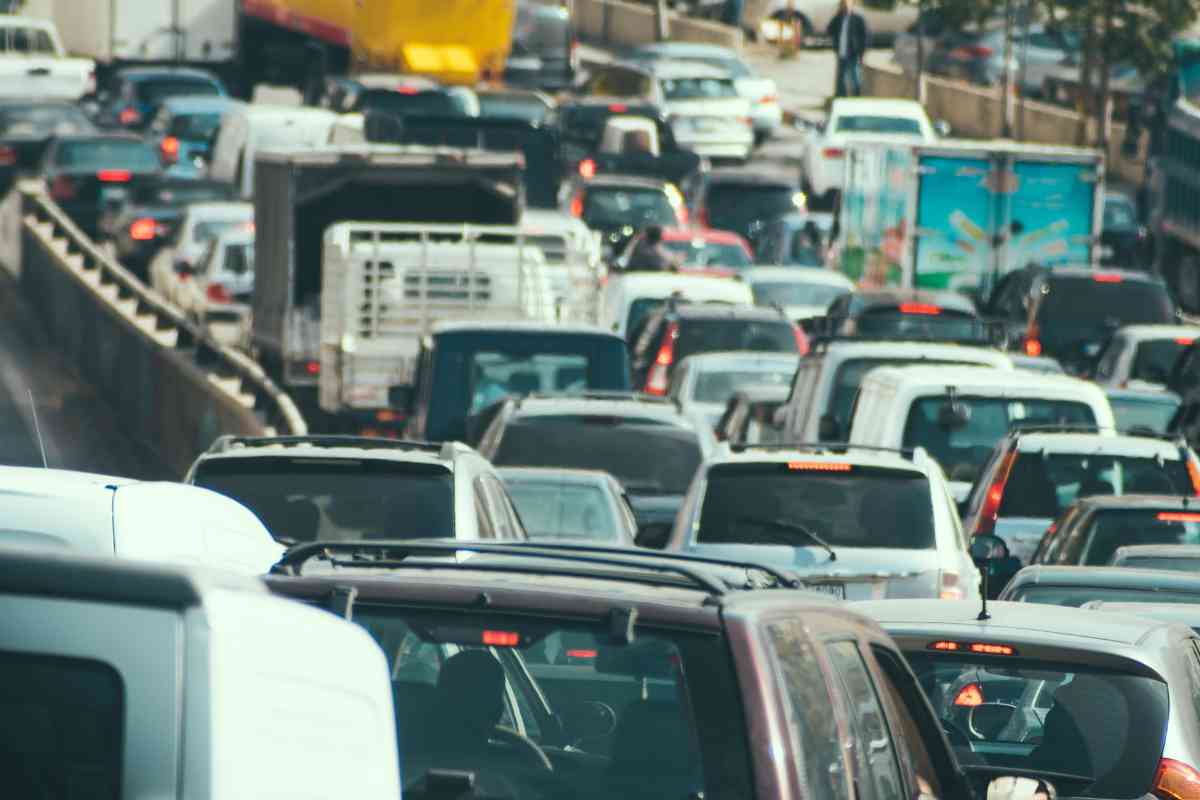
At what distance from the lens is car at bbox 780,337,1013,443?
2050 centimetres

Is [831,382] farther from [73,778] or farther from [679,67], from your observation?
[679,67]

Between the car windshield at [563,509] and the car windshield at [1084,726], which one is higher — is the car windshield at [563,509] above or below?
below

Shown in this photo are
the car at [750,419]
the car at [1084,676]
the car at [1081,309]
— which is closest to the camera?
the car at [1084,676]

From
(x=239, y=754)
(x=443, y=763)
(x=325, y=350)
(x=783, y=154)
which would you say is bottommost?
(x=783, y=154)

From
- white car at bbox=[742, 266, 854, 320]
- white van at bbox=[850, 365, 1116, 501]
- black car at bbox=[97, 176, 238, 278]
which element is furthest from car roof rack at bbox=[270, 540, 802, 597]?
black car at bbox=[97, 176, 238, 278]

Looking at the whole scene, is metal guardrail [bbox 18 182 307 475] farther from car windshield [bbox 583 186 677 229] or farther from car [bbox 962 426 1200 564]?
car windshield [bbox 583 186 677 229]

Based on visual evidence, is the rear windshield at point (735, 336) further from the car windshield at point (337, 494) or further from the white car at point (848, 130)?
the white car at point (848, 130)

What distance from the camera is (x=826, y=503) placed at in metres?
14.4

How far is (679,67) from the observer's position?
57.3 metres

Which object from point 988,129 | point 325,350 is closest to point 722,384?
point 325,350

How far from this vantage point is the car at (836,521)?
45.5ft

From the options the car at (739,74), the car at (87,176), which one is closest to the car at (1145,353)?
the car at (87,176)

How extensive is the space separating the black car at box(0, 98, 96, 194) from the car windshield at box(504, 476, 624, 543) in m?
28.2

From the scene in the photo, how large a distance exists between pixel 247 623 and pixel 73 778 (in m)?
0.29
